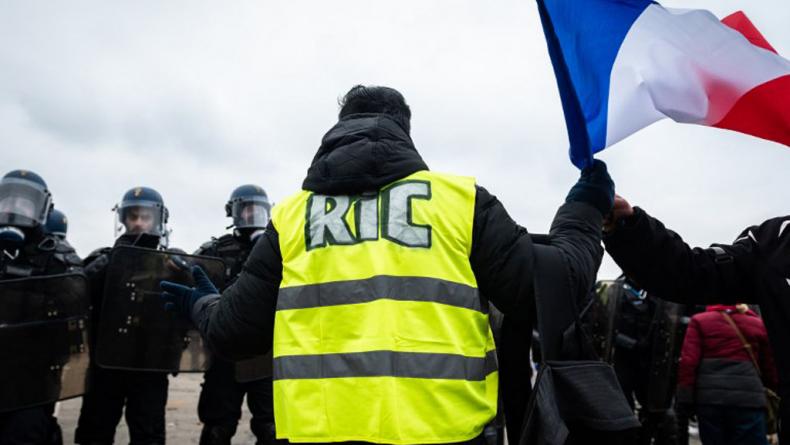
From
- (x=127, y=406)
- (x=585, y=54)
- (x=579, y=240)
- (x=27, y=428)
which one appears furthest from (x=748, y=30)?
(x=127, y=406)

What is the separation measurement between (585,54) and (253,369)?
383 cm

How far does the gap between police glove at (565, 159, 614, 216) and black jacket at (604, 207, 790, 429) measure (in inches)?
14.1

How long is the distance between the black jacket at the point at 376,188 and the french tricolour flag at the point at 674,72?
1.74 feet

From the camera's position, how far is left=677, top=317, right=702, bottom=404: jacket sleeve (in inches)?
Result: 231

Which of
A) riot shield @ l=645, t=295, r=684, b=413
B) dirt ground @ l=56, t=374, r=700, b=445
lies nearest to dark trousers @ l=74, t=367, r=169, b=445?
Result: dirt ground @ l=56, t=374, r=700, b=445

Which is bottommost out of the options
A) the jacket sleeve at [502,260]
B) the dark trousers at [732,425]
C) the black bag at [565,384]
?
the dark trousers at [732,425]

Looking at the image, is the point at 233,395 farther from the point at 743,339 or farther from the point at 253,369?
the point at 743,339

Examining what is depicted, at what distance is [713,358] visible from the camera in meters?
5.79

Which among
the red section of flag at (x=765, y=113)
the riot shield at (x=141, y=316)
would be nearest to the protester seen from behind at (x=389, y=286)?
the red section of flag at (x=765, y=113)

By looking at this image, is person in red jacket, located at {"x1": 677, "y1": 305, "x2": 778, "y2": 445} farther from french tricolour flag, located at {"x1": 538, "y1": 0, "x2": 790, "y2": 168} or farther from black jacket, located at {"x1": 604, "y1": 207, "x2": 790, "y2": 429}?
french tricolour flag, located at {"x1": 538, "y1": 0, "x2": 790, "y2": 168}

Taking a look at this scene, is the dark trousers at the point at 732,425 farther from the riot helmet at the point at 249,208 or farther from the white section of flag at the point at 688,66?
the riot helmet at the point at 249,208

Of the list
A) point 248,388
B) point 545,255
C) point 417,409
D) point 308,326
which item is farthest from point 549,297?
point 248,388

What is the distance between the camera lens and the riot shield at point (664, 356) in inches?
275

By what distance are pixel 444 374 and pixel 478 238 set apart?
0.43 meters
